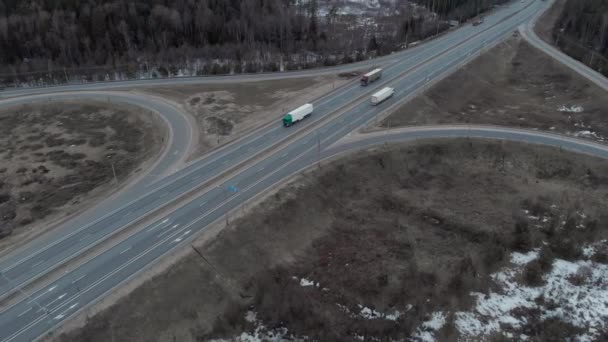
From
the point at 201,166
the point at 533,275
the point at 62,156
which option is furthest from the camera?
the point at 62,156

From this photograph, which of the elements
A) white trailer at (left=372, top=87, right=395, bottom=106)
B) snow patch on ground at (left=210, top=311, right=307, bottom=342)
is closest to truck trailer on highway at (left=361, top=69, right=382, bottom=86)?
white trailer at (left=372, top=87, right=395, bottom=106)

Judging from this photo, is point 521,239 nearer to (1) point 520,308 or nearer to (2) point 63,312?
(1) point 520,308

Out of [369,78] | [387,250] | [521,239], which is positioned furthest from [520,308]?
[369,78]

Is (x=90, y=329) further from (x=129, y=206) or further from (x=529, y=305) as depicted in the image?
(x=529, y=305)

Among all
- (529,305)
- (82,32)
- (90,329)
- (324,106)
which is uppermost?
(82,32)

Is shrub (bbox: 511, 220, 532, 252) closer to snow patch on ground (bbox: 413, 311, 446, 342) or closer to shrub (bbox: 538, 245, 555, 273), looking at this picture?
shrub (bbox: 538, 245, 555, 273)

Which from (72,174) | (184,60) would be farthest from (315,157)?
(184,60)
